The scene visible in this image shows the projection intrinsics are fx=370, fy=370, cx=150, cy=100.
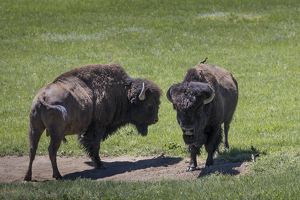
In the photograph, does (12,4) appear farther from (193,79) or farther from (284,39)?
(193,79)

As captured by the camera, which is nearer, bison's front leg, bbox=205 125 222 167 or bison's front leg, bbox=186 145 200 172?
bison's front leg, bbox=205 125 222 167

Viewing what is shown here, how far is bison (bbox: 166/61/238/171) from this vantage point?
7.03 meters

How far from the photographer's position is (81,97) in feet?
27.4

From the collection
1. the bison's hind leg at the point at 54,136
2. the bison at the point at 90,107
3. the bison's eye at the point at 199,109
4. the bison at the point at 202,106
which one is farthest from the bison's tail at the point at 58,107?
the bison's eye at the point at 199,109

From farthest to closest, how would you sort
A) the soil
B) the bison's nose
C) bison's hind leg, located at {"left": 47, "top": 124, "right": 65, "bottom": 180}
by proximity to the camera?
the soil
bison's hind leg, located at {"left": 47, "top": 124, "right": 65, "bottom": 180}
the bison's nose

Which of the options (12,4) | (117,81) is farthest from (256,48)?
(12,4)

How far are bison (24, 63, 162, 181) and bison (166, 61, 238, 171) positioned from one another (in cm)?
166

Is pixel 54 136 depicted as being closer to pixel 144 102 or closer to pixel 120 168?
pixel 120 168

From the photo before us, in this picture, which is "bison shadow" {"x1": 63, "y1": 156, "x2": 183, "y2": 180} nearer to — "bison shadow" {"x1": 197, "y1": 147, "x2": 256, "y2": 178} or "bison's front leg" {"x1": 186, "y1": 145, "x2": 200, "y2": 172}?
"bison's front leg" {"x1": 186, "y1": 145, "x2": 200, "y2": 172}

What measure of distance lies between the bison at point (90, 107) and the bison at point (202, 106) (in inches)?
65.4

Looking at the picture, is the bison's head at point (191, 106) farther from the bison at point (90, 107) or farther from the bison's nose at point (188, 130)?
the bison at point (90, 107)

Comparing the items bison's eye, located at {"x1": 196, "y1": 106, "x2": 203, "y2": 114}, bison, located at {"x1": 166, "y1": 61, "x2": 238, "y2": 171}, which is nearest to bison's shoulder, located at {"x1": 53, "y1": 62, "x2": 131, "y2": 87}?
bison, located at {"x1": 166, "y1": 61, "x2": 238, "y2": 171}

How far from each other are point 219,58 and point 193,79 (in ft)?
41.0

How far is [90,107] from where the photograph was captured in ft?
28.0
